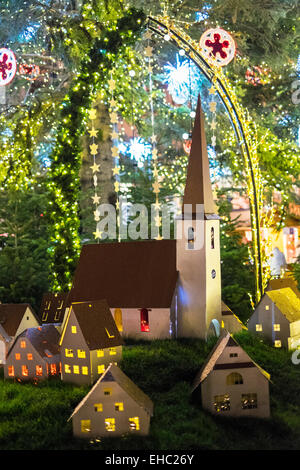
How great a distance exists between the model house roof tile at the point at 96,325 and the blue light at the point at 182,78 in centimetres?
1093

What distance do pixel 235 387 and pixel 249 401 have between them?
0.27 m

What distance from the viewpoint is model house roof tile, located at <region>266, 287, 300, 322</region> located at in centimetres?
1103

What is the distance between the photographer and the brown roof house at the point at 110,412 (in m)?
7.90

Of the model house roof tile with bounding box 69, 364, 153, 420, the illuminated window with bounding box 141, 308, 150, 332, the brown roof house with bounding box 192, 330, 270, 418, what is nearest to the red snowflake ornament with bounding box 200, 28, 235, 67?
the illuminated window with bounding box 141, 308, 150, 332

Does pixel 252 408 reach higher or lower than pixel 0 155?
lower

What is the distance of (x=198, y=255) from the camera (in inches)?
421

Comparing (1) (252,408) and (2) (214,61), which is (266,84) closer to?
(2) (214,61)

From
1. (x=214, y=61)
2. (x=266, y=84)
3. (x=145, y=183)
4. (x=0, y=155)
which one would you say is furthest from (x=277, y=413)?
(x=266, y=84)

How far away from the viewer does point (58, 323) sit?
11305mm

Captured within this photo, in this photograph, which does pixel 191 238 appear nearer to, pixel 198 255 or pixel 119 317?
pixel 198 255

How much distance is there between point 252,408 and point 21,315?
4048 millimetres

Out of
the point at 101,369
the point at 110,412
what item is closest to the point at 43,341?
the point at 101,369

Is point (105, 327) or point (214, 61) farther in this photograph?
point (214, 61)

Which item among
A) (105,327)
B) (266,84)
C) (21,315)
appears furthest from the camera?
(266,84)
